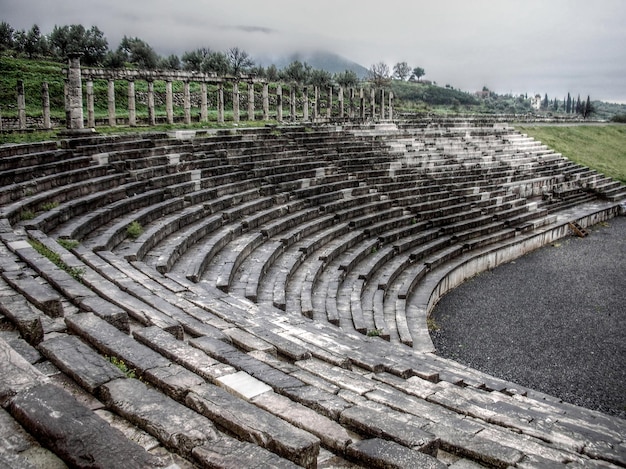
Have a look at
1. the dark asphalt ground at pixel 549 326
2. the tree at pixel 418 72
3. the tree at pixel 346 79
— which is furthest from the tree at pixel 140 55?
the tree at pixel 418 72

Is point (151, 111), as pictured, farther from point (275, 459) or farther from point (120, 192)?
point (275, 459)

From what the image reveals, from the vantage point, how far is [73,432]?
9.96 ft

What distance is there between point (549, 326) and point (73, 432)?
442 inches

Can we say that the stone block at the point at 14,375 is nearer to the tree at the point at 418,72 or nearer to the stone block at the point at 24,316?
the stone block at the point at 24,316

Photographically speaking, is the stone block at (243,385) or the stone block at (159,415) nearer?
the stone block at (159,415)

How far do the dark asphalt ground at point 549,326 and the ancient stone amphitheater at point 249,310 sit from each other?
0.81 meters

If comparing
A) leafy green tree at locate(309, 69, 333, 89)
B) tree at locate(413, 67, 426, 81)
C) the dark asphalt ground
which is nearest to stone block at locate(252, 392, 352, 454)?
the dark asphalt ground

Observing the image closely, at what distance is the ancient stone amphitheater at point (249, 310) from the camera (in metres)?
3.44

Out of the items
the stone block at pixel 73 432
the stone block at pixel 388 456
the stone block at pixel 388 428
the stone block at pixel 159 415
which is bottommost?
the stone block at pixel 388 428

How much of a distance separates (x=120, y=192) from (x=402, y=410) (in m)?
9.19

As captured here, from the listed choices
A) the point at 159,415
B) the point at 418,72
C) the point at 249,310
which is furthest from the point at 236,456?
the point at 418,72

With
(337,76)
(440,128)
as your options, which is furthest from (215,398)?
(337,76)

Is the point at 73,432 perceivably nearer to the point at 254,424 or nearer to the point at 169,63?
the point at 254,424

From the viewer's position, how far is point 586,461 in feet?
14.9
